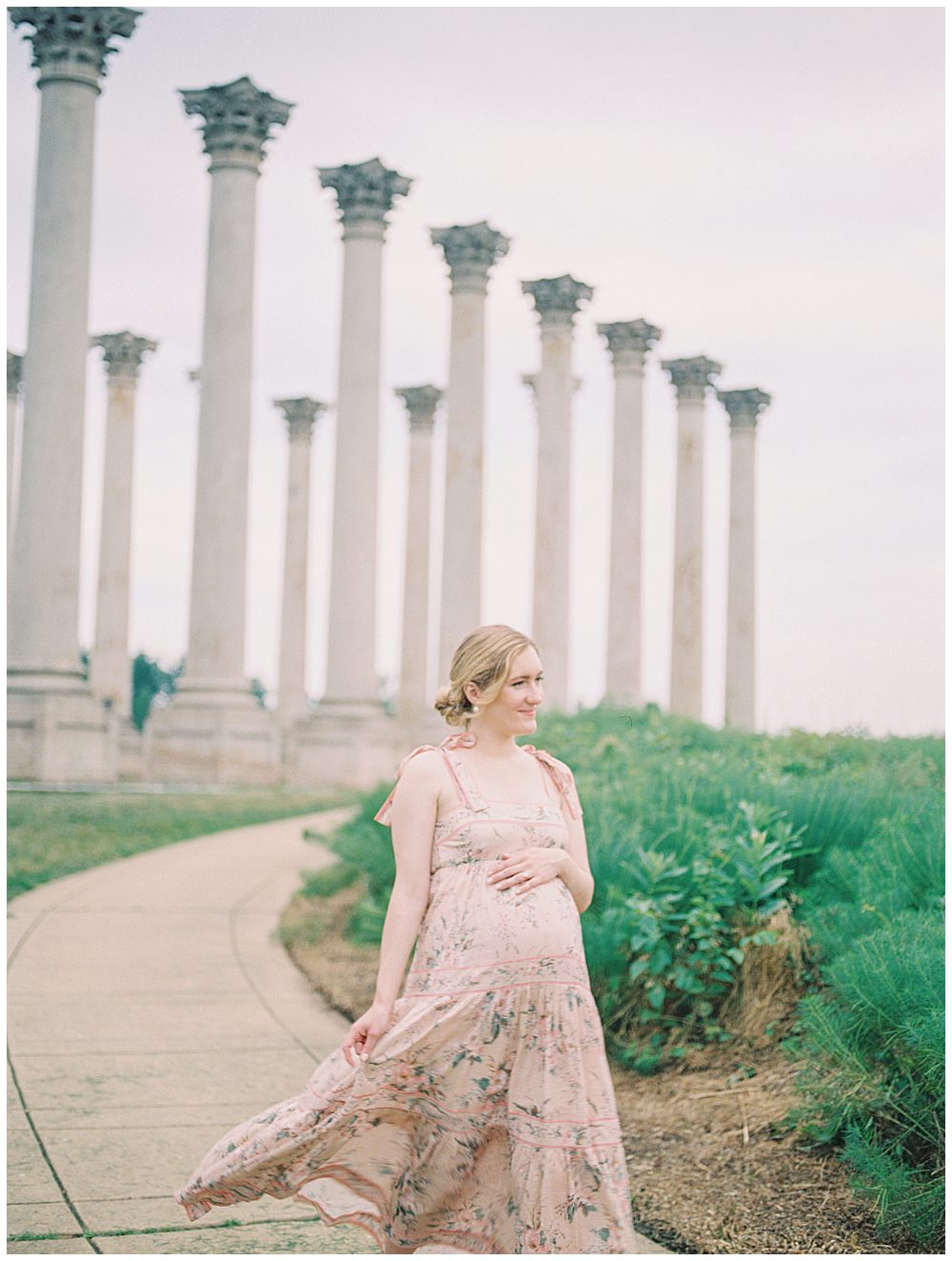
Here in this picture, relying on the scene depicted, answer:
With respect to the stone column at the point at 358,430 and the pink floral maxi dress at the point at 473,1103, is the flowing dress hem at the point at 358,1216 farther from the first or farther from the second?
the stone column at the point at 358,430

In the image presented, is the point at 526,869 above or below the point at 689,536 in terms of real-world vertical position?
below

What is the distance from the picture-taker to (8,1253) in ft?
24.9

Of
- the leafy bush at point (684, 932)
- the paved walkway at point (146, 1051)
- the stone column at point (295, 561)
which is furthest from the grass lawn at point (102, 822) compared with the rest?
the stone column at point (295, 561)

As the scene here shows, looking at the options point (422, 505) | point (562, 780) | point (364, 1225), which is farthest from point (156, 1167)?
point (422, 505)

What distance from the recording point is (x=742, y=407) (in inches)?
2500

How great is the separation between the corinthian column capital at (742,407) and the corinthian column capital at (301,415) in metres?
18.5

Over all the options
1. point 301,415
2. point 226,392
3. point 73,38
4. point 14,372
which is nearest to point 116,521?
point 14,372

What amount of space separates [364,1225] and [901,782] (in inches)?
433

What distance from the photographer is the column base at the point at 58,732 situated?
116ft

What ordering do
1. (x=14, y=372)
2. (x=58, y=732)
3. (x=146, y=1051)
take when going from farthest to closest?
(x=14, y=372)
(x=58, y=732)
(x=146, y=1051)

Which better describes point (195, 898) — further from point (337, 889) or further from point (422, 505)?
point (422, 505)

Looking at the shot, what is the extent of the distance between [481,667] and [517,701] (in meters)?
0.23

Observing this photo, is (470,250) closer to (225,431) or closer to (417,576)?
(225,431)

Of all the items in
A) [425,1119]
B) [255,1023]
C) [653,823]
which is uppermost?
[653,823]
